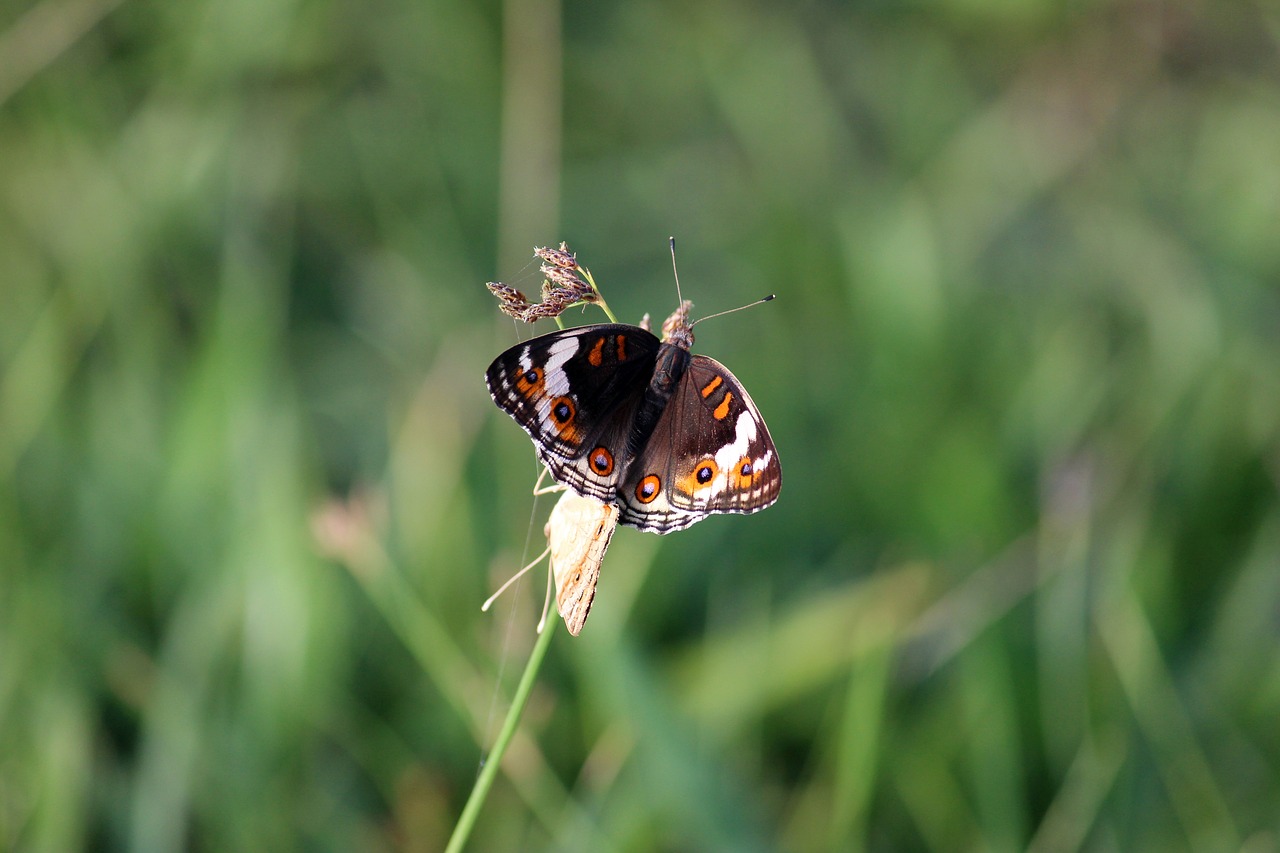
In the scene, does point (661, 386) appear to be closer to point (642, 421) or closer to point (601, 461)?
point (642, 421)

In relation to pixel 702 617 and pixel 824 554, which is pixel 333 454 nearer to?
pixel 702 617

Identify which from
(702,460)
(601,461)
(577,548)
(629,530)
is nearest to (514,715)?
(577,548)

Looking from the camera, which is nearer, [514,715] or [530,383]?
[514,715]

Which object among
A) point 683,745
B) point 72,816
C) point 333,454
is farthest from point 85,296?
point 683,745

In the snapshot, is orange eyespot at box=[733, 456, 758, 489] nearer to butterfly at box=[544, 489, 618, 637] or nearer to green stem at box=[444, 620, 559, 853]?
butterfly at box=[544, 489, 618, 637]

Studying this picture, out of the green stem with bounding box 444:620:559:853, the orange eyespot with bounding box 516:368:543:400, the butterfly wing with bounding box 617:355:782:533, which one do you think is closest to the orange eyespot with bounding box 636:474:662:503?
the butterfly wing with bounding box 617:355:782:533

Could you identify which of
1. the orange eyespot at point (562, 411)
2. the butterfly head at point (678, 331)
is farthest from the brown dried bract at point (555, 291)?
the orange eyespot at point (562, 411)

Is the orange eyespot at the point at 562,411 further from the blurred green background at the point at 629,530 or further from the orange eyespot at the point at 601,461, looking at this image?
the blurred green background at the point at 629,530
